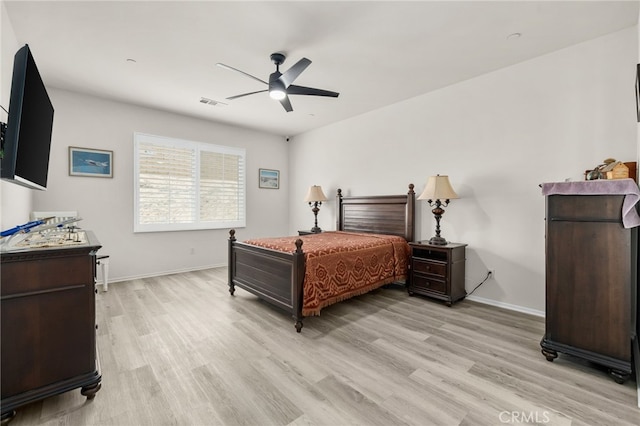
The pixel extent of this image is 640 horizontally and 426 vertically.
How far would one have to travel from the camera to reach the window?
472cm

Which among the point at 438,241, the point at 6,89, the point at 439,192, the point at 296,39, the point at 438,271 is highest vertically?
the point at 296,39

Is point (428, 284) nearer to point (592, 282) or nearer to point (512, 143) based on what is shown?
point (592, 282)

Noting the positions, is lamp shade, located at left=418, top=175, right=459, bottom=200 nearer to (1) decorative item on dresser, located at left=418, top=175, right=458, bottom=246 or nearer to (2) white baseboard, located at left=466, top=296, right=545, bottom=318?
(1) decorative item on dresser, located at left=418, top=175, right=458, bottom=246

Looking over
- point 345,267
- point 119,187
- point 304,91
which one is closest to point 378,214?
point 345,267

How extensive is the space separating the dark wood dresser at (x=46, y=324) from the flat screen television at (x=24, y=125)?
606 mm

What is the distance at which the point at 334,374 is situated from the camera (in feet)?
6.77

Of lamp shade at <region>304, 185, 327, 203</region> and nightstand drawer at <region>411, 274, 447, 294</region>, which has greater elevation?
lamp shade at <region>304, 185, 327, 203</region>

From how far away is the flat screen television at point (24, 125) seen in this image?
5.57 feet

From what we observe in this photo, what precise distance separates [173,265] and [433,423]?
15.4 ft

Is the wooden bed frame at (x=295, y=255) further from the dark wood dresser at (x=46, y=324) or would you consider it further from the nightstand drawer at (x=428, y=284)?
the dark wood dresser at (x=46, y=324)

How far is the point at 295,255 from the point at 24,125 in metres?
2.15

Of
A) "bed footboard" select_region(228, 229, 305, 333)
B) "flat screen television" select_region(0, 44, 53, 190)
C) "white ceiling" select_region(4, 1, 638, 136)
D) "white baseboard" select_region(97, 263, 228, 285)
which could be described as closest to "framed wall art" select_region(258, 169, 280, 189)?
"white baseboard" select_region(97, 263, 228, 285)

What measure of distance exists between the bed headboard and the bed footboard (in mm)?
2029

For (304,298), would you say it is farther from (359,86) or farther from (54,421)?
(359,86)
